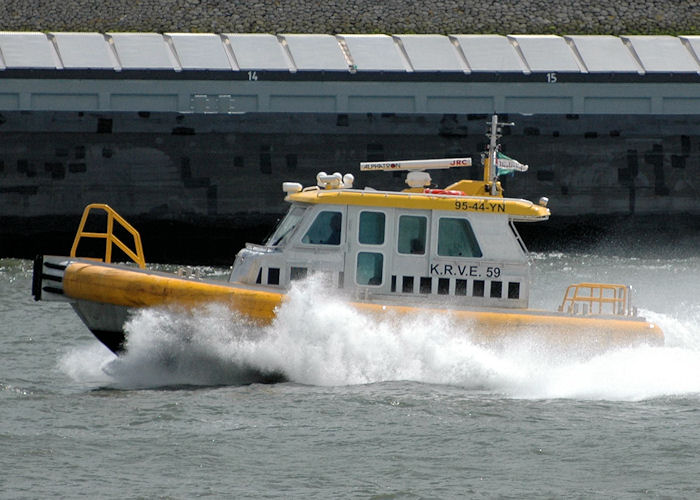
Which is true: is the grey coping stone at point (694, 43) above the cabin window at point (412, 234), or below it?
above

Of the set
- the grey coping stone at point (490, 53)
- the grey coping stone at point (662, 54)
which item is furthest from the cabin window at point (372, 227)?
the grey coping stone at point (662, 54)

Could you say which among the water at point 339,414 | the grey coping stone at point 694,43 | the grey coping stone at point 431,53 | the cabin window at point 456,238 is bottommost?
the water at point 339,414

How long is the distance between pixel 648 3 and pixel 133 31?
13594mm

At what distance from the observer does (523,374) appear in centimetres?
1421

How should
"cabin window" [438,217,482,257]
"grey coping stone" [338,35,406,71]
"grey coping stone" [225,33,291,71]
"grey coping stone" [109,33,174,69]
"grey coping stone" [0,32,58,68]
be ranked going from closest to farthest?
"cabin window" [438,217,482,257], "grey coping stone" [0,32,58,68], "grey coping stone" [109,33,174,69], "grey coping stone" [225,33,291,71], "grey coping stone" [338,35,406,71]

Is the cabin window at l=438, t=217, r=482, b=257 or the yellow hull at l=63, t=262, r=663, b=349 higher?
the cabin window at l=438, t=217, r=482, b=257

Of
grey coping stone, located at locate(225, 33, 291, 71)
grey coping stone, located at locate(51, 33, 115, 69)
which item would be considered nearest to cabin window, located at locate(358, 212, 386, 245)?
grey coping stone, located at locate(225, 33, 291, 71)

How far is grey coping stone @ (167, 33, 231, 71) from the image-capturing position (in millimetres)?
28828

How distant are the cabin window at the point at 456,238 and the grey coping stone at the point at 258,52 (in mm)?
14879

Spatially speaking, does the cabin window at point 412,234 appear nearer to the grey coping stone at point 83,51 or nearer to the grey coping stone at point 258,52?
the grey coping stone at point 258,52

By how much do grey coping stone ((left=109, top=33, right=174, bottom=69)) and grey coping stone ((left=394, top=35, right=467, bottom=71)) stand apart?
5514 mm

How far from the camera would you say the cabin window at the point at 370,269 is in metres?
14.5

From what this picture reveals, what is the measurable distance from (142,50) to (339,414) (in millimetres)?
17907

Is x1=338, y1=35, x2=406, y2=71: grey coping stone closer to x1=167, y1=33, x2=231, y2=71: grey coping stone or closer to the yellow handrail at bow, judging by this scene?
x1=167, y1=33, x2=231, y2=71: grey coping stone
